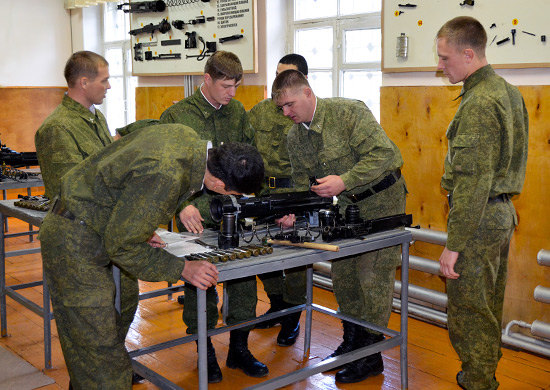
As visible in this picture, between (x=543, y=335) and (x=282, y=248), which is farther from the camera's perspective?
(x=543, y=335)

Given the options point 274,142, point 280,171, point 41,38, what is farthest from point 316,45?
point 41,38

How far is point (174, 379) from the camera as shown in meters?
3.09

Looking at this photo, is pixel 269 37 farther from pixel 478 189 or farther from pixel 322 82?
pixel 478 189

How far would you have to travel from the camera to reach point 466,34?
2.49m

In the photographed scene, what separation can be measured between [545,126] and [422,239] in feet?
3.36

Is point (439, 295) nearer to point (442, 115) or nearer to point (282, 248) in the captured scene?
point (442, 115)

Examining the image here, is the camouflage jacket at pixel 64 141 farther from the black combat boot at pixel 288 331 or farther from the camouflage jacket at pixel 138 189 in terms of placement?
the black combat boot at pixel 288 331

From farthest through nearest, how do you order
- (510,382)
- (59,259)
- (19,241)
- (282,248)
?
(19,241), (510,382), (282,248), (59,259)

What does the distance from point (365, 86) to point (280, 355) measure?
2246 mm

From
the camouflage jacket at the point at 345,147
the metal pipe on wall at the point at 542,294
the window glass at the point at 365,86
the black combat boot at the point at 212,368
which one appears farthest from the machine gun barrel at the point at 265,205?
the window glass at the point at 365,86

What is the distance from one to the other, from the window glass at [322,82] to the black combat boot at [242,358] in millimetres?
2353

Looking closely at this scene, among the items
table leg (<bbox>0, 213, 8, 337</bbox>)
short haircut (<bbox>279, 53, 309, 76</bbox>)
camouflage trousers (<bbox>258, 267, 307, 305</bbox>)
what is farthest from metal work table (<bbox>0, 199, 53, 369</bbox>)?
short haircut (<bbox>279, 53, 309, 76</bbox>)

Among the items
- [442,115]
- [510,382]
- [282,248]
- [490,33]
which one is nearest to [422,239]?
[442,115]

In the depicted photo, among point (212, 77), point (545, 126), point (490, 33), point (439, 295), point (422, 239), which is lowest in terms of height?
point (439, 295)
